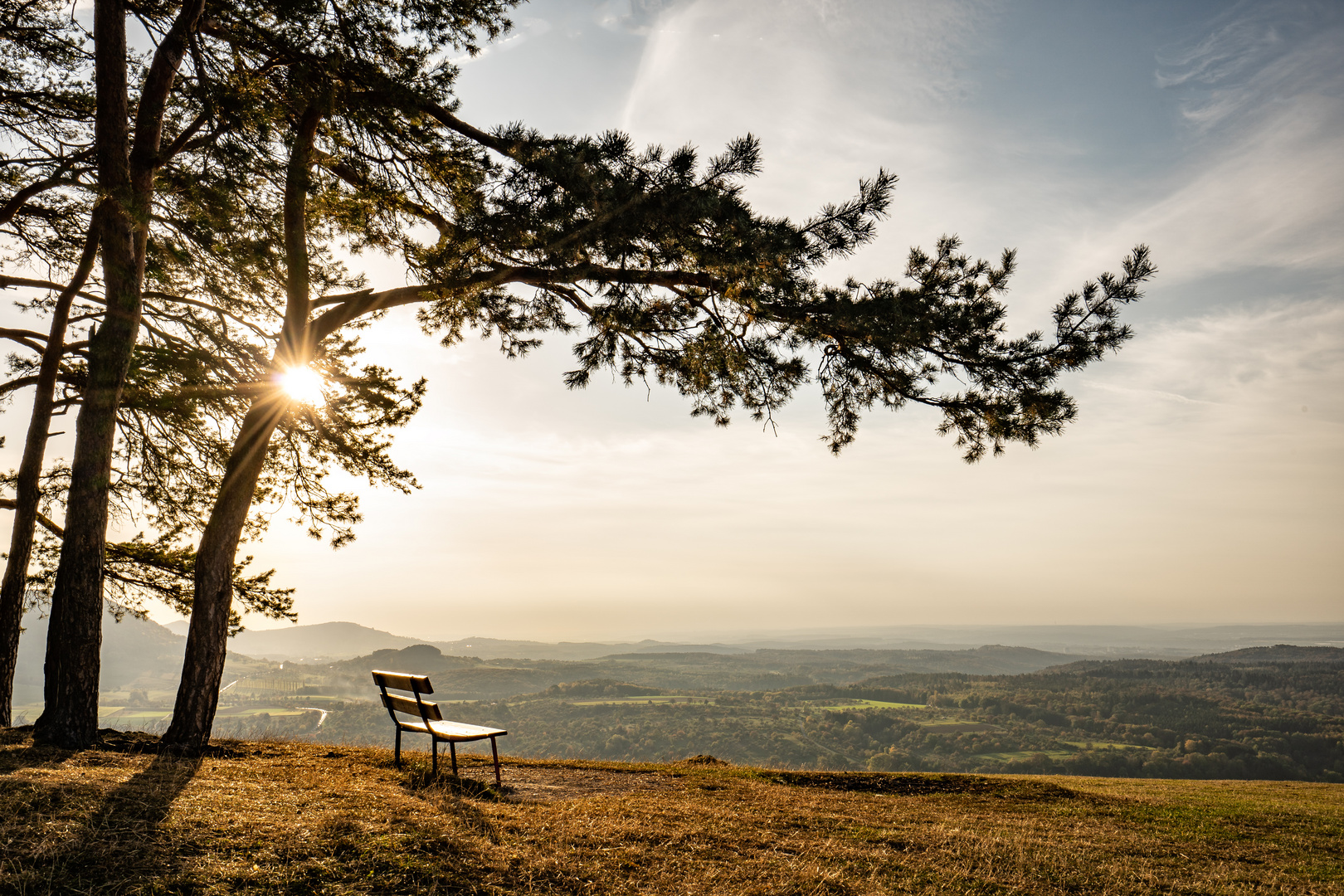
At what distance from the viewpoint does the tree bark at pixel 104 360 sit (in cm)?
714

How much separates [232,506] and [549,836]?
646 centimetres

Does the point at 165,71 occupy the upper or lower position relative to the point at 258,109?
upper

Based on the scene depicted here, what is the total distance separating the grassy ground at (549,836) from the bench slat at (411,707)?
24.6 inches

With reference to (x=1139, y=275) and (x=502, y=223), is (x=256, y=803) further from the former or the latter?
(x=1139, y=275)

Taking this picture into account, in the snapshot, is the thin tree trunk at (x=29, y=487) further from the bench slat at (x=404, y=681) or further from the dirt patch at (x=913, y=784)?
the dirt patch at (x=913, y=784)

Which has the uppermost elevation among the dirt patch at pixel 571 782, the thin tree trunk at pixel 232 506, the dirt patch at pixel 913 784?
the thin tree trunk at pixel 232 506

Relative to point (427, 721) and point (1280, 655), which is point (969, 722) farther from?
point (1280, 655)

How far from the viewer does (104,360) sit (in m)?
7.64

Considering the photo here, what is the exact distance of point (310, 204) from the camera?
29.4ft

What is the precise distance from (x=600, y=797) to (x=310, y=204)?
8.56 m

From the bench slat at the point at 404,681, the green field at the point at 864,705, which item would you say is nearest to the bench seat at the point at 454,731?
the bench slat at the point at 404,681

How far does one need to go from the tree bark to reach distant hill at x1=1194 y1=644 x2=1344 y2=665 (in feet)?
542

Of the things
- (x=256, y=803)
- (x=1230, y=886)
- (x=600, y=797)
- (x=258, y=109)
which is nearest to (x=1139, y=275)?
(x=1230, y=886)

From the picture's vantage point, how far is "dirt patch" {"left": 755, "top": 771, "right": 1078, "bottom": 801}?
32.6ft
